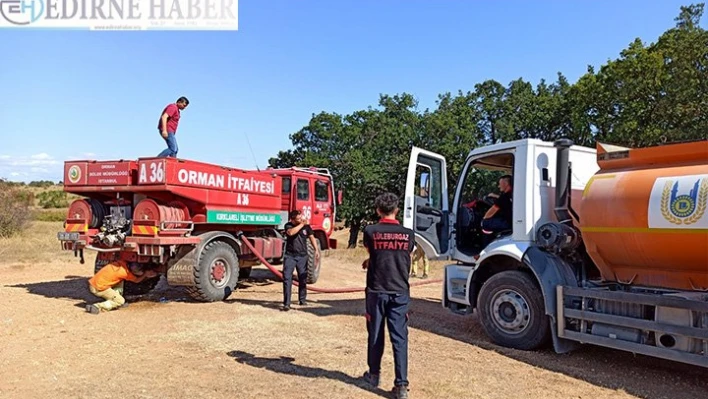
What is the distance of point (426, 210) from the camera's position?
8180 millimetres

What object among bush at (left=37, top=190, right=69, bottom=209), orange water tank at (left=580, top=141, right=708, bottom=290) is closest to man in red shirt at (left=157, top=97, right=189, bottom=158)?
orange water tank at (left=580, top=141, right=708, bottom=290)

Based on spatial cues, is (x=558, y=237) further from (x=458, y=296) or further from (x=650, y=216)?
(x=458, y=296)

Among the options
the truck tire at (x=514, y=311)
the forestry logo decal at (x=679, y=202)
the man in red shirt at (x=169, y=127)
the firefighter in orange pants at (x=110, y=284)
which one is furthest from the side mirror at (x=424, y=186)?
the firefighter in orange pants at (x=110, y=284)

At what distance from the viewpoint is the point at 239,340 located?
713cm

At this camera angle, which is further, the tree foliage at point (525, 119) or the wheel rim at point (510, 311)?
the tree foliage at point (525, 119)

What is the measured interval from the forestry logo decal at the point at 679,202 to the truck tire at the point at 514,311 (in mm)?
1684

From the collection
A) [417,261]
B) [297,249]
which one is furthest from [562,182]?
[417,261]

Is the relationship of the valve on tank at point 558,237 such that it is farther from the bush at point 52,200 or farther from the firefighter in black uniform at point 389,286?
the bush at point 52,200

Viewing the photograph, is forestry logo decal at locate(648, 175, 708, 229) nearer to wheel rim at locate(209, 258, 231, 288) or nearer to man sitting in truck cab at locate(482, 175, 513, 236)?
man sitting in truck cab at locate(482, 175, 513, 236)

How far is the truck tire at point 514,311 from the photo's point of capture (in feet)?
21.7

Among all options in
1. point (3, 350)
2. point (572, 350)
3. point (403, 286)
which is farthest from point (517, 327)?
point (3, 350)

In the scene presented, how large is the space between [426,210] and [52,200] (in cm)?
4993

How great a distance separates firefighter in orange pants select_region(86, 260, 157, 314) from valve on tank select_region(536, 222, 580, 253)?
22.5 feet

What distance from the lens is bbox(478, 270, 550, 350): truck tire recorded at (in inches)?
260
